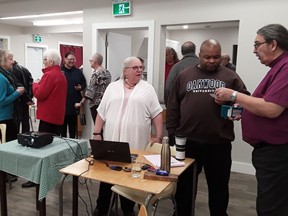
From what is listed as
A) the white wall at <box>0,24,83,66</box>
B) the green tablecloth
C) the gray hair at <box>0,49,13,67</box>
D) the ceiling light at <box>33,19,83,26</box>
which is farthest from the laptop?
the white wall at <box>0,24,83,66</box>

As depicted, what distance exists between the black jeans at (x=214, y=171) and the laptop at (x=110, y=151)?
1.80 feet

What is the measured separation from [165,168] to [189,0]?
271 cm

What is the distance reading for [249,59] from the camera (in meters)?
3.55

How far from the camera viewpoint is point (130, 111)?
7.56 feet

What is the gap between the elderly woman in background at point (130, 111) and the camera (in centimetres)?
231

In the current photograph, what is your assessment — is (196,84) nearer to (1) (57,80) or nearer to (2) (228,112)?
(2) (228,112)

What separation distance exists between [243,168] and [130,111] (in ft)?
7.02

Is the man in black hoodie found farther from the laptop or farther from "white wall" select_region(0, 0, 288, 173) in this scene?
the laptop

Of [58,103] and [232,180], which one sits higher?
[58,103]

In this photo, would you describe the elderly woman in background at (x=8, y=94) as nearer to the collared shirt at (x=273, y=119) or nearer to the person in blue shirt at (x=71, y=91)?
the person in blue shirt at (x=71, y=91)

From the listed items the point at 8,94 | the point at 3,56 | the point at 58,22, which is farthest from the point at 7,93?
the point at 58,22

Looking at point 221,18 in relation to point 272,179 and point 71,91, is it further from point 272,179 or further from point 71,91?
point 272,179

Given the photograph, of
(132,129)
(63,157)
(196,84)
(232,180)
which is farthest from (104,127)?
(232,180)

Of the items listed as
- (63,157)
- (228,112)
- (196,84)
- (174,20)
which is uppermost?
(174,20)
